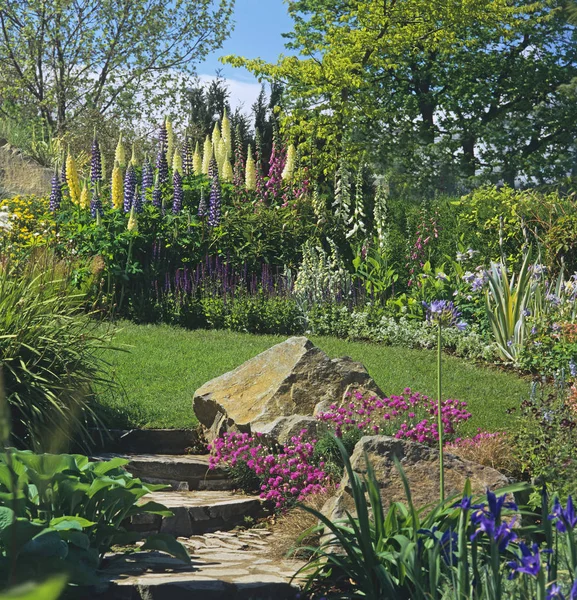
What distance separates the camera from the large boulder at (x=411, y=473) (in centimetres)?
431

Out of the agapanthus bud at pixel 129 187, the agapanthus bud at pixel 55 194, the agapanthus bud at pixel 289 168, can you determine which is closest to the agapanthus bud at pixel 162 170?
the agapanthus bud at pixel 129 187

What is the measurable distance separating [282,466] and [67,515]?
183cm

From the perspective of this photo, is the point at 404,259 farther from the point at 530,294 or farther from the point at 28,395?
the point at 28,395

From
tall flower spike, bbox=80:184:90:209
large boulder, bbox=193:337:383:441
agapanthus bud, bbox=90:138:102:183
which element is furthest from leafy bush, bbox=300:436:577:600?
agapanthus bud, bbox=90:138:102:183

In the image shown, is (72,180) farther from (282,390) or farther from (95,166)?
(282,390)

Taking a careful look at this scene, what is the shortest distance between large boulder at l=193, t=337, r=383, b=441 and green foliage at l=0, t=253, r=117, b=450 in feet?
3.12

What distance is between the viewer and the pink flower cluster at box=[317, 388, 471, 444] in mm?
5383

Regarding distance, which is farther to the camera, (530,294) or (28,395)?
(530,294)

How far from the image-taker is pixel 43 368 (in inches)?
214

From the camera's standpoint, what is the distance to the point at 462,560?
2379mm

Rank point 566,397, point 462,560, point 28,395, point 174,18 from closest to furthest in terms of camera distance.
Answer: point 462,560 → point 28,395 → point 566,397 → point 174,18

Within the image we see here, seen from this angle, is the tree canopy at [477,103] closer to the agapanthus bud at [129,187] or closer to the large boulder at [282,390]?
the agapanthus bud at [129,187]

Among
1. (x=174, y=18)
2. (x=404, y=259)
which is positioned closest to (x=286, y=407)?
(x=404, y=259)

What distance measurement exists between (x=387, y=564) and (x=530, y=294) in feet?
22.0
